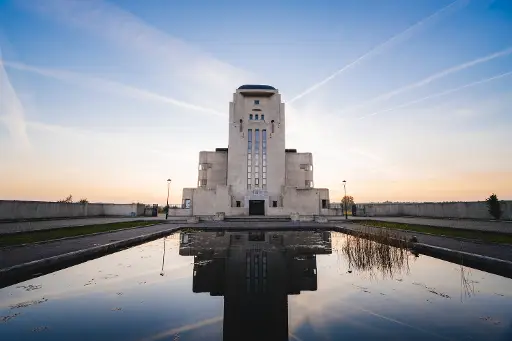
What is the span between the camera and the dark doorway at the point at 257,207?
5009 centimetres

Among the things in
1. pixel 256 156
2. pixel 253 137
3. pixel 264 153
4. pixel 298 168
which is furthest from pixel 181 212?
pixel 298 168

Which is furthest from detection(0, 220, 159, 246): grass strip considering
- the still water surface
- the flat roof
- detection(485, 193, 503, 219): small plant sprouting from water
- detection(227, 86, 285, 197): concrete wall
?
the flat roof

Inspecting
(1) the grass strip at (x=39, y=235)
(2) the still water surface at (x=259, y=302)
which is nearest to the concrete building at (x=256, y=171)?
(1) the grass strip at (x=39, y=235)

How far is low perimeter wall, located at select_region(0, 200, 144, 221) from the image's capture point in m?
27.8

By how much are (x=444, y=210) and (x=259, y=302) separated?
42.0 m

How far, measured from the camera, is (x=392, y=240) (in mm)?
13219

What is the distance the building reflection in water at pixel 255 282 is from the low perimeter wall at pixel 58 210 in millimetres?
27208

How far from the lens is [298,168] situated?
58.1m

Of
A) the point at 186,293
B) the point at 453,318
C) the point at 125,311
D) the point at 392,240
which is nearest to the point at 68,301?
the point at 125,311

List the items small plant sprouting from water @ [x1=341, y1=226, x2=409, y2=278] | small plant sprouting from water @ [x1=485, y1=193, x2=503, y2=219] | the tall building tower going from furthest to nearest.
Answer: the tall building tower < small plant sprouting from water @ [x1=485, y1=193, x2=503, y2=219] < small plant sprouting from water @ [x1=341, y1=226, x2=409, y2=278]

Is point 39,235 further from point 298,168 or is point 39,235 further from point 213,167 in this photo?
point 298,168

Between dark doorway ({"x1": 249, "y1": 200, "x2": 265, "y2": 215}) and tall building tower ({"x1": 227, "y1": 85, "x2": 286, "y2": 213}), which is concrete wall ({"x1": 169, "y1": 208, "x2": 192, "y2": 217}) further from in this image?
dark doorway ({"x1": 249, "y1": 200, "x2": 265, "y2": 215})

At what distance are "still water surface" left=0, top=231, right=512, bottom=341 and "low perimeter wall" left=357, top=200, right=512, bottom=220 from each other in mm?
31039

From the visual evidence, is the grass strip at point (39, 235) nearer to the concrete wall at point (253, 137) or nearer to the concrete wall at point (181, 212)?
the concrete wall at point (181, 212)
